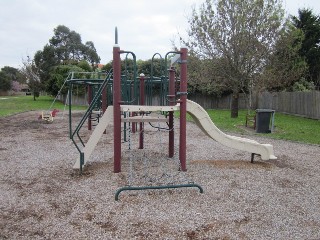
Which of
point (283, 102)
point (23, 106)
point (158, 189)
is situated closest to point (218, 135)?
point (158, 189)

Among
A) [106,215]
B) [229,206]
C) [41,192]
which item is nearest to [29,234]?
[106,215]

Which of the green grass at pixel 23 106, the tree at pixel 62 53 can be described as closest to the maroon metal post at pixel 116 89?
the green grass at pixel 23 106

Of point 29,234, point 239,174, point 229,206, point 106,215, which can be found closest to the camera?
point 29,234

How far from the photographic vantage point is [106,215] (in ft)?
12.5

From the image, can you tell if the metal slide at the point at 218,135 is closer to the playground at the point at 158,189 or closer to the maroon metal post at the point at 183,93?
the playground at the point at 158,189

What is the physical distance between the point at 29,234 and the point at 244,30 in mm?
14604

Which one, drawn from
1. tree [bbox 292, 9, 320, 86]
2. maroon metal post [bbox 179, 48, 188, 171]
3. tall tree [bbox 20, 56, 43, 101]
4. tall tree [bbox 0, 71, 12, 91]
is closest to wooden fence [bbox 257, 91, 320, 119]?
tree [bbox 292, 9, 320, 86]

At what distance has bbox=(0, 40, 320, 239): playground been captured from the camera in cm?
346

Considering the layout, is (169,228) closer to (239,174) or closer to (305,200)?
(305,200)

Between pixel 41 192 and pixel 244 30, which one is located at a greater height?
pixel 244 30

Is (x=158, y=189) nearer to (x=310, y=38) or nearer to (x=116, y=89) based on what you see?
(x=116, y=89)

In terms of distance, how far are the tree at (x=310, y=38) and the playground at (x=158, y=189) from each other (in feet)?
59.0

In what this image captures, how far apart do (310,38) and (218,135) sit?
20.7m

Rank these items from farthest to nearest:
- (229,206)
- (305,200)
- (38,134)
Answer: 1. (38,134)
2. (305,200)
3. (229,206)
